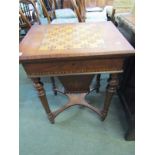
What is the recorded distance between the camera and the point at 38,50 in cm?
109

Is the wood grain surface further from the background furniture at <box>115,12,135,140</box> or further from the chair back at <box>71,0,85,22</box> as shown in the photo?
the chair back at <box>71,0,85,22</box>

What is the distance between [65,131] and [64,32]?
2.60ft

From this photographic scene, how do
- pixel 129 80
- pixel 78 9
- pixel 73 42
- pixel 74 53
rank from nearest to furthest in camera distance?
pixel 74 53 → pixel 73 42 → pixel 129 80 → pixel 78 9

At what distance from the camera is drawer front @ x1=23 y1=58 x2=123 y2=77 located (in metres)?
1.07

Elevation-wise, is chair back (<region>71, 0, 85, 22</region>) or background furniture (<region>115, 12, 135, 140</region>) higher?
chair back (<region>71, 0, 85, 22</region>)

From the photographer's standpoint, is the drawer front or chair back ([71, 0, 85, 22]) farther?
chair back ([71, 0, 85, 22])

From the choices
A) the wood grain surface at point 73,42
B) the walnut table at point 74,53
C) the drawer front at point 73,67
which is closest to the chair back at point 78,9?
the wood grain surface at point 73,42

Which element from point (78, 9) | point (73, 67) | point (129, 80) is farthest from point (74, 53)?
point (78, 9)

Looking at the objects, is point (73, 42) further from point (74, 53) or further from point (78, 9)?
point (78, 9)

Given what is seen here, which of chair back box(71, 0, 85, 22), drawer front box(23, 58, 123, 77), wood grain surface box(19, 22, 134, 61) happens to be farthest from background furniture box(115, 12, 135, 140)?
chair back box(71, 0, 85, 22)

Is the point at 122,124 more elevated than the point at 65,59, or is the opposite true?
the point at 65,59

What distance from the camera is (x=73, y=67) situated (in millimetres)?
1101
